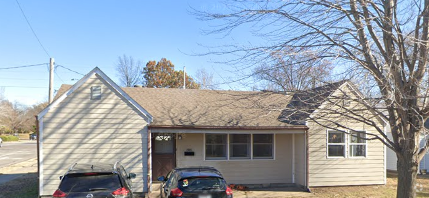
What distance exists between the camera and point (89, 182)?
6.82 meters

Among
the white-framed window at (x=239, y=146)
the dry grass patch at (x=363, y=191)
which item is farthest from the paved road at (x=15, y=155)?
the dry grass patch at (x=363, y=191)

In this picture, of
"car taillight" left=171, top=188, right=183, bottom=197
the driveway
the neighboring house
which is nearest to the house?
the driveway

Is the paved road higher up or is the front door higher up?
the front door

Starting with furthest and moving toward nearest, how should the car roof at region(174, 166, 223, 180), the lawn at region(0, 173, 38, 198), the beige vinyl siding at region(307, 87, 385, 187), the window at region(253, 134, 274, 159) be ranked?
1. the window at region(253, 134, 274, 159)
2. the beige vinyl siding at region(307, 87, 385, 187)
3. the lawn at region(0, 173, 38, 198)
4. the car roof at region(174, 166, 223, 180)

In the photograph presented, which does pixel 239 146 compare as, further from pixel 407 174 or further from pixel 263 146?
pixel 407 174

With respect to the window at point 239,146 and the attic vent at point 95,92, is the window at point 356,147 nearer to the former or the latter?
the window at point 239,146

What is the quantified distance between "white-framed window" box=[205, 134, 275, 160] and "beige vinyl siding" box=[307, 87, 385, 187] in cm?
188

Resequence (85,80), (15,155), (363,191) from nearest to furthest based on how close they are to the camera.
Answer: (85,80), (363,191), (15,155)

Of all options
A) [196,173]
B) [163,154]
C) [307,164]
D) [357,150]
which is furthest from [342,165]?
[196,173]

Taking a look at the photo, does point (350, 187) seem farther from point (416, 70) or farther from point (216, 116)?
point (416, 70)

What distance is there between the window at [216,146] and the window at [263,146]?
137 cm

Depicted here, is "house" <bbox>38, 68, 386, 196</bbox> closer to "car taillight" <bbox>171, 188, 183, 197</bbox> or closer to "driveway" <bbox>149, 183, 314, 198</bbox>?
"driveway" <bbox>149, 183, 314, 198</bbox>

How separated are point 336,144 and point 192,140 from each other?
6.09 m

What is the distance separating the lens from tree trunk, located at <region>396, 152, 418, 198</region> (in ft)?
24.7
